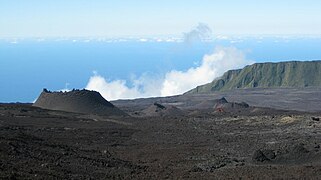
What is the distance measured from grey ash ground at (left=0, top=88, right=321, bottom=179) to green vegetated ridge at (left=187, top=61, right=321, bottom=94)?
269 ft

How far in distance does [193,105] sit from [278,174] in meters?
79.9

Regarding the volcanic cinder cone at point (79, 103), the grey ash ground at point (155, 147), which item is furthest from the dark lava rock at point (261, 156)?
the volcanic cinder cone at point (79, 103)

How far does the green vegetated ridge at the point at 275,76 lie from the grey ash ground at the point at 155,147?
81.8 m

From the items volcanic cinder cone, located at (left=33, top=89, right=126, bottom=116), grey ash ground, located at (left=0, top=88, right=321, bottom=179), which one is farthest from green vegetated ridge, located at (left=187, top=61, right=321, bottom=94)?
volcanic cinder cone, located at (left=33, top=89, right=126, bottom=116)

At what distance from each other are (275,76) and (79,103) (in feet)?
304

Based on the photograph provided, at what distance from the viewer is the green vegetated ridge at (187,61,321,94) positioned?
14712cm

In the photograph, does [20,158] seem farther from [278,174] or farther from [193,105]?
[193,105]

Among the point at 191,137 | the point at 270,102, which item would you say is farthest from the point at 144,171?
the point at 270,102

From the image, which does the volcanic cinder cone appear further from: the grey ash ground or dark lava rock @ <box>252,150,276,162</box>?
dark lava rock @ <box>252,150,276,162</box>

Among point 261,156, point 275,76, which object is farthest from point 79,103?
point 275,76

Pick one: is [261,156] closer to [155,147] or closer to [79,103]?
[155,147]

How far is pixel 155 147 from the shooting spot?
3872cm

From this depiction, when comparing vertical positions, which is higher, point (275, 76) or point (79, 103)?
point (275, 76)

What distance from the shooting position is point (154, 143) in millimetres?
41438
